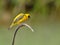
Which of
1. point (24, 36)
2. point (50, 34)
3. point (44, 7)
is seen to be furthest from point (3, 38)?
point (44, 7)

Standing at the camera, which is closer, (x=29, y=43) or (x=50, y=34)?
(x=29, y=43)

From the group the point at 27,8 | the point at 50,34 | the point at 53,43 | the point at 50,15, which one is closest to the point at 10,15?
the point at 27,8

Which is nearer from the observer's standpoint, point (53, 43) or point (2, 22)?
point (53, 43)

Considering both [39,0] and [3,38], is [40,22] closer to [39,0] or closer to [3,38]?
[39,0]

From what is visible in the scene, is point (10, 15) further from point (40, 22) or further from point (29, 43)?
point (29, 43)

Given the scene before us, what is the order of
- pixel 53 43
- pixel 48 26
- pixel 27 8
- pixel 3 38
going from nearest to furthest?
pixel 53 43 → pixel 3 38 → pixel 48 26 → pixel 27 8

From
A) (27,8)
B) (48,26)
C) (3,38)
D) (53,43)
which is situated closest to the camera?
(53,43)

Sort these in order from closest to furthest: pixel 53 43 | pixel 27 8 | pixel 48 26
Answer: pixel 53 43
pixel 48 26
pixel 27 8
